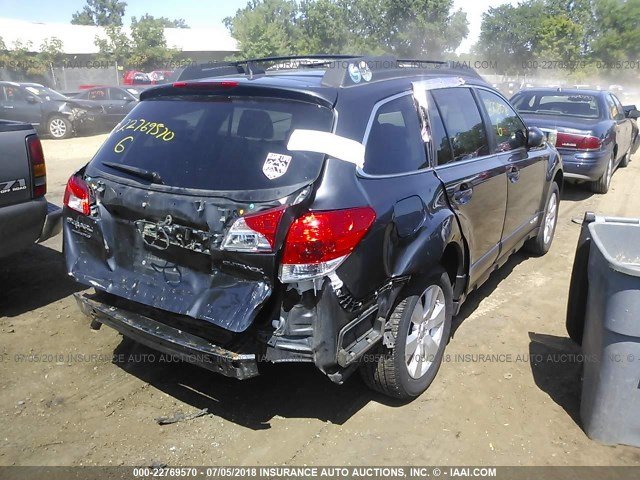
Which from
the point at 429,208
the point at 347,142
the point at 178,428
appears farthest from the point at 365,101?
the point at 178,428

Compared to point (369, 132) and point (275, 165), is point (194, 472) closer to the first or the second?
point (275, 165)

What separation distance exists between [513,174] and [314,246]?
2523mm

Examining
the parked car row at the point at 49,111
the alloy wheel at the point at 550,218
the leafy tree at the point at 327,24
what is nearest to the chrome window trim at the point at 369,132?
the alloy wheel at the point at 550,218

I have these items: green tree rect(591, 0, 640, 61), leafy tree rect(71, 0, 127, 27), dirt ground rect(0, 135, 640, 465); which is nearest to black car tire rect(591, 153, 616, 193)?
dirt ground rect(0, 135, 640, 465)

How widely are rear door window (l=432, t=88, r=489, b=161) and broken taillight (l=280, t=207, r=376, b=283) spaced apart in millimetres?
1440

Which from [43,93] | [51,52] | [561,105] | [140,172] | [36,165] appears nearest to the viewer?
[140,172]

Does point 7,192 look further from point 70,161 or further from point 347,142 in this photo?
point 70,161

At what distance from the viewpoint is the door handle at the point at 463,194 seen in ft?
11.2

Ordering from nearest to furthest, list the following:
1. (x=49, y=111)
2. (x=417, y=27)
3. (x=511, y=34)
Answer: (x=49, y=111) < (x=511, y=34) < (x=417, y=27)

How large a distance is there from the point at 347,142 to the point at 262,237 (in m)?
A: 0.65

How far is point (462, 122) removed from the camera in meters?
3.85

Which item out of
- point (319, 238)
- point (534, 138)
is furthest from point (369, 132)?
point (534, 138)

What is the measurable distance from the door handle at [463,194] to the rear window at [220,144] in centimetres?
110

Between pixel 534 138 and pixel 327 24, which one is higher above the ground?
pixel 327 24
